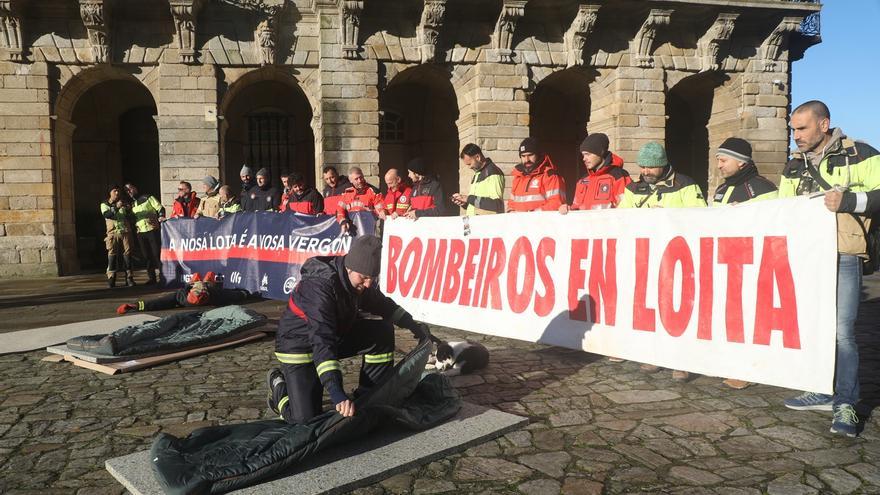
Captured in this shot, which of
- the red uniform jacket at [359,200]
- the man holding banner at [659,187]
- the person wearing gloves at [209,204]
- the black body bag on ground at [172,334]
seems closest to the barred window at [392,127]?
the person wearing gloves at [209,204]

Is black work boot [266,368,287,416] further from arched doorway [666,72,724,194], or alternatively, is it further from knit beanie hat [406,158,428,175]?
arched doorway [666,72,724,194]

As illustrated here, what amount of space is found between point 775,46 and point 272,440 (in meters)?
16.5

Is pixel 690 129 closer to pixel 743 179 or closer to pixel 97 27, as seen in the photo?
pixel 743 179

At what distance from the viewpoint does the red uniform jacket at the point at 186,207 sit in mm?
11734

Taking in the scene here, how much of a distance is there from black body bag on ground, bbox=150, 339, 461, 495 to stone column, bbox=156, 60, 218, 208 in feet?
37.8

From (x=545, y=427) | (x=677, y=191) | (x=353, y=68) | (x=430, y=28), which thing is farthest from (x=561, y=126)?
(x=545, y=427)

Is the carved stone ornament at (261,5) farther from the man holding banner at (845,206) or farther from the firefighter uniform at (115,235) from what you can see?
the man holding banner at (845,206)

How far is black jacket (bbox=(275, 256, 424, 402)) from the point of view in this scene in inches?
137

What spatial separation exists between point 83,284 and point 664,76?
1376cm

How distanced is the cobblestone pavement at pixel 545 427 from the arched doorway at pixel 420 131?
14340 mm

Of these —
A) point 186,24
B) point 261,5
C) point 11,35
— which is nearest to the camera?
point 11,35

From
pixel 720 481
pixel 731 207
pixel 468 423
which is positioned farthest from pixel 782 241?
pixel 468 423

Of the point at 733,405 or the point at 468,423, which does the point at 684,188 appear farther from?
the point at 468,423

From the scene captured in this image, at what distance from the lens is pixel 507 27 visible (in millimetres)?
14406
